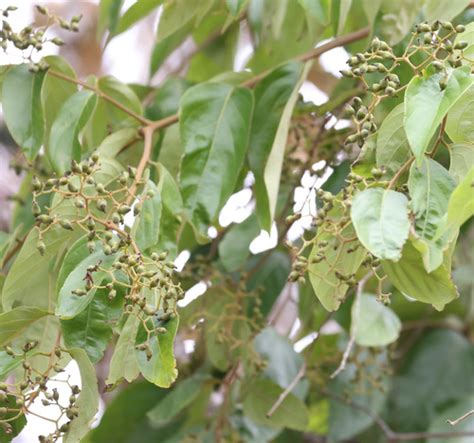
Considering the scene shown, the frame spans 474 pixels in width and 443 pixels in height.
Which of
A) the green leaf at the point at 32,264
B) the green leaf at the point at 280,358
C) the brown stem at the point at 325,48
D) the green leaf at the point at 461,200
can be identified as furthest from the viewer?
the green leaf at the point at 280,358

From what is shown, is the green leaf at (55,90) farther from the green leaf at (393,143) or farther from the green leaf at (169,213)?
the green leaf at (393,143)

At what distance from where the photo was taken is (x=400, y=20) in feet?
3.31

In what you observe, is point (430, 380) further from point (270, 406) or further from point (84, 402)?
point (84, 402)

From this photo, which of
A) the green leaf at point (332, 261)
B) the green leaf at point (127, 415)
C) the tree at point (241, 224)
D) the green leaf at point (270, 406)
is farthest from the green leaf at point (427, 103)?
the green leaf at point (127, 415)

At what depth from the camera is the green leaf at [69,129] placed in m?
0.96

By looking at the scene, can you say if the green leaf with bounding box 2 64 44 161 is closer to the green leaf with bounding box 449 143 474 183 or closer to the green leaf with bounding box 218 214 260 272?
the green leaf with bounding box 218 214 260 272

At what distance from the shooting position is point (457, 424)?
1.41 metres

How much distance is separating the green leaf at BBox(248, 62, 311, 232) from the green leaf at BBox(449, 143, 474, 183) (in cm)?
26

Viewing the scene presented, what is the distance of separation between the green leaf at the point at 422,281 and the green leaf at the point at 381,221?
0.27 ft

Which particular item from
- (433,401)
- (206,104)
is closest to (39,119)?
(206,104)

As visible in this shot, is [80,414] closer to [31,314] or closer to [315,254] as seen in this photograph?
[31,314]

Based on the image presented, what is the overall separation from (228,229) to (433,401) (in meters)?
0.53

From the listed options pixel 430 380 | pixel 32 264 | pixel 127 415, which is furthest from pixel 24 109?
pixel 430 380

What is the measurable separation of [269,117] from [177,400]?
448 millimetres
